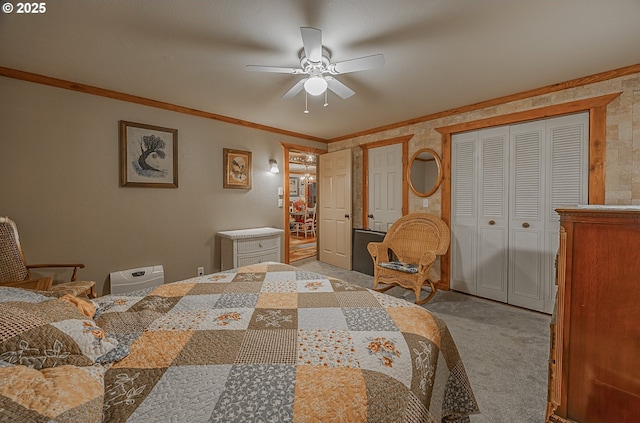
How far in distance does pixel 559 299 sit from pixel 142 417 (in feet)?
6.04

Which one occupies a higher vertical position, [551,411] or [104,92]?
[104,92]

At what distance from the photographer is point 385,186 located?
448 centimetres

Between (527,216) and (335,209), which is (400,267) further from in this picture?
(335,209)

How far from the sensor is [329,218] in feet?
17.1

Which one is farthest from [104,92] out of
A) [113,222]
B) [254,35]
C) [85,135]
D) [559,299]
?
[559,299]

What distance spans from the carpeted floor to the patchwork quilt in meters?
0.57

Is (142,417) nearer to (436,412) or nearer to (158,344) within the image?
(158,344)

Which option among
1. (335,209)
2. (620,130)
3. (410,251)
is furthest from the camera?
(335,209)

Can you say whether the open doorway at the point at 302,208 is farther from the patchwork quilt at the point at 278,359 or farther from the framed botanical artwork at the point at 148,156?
the patchwork quilt at the point at 278,359

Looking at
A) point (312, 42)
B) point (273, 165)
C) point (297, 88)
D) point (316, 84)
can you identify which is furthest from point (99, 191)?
point (312, 42)

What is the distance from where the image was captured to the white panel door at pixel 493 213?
10.6 feet

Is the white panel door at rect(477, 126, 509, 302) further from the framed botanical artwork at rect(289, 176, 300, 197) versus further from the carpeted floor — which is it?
the framed botanical artwork at rect(289, 176, 300, 197)

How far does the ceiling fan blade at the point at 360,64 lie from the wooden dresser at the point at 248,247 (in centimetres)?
239

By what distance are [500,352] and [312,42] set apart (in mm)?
2793
